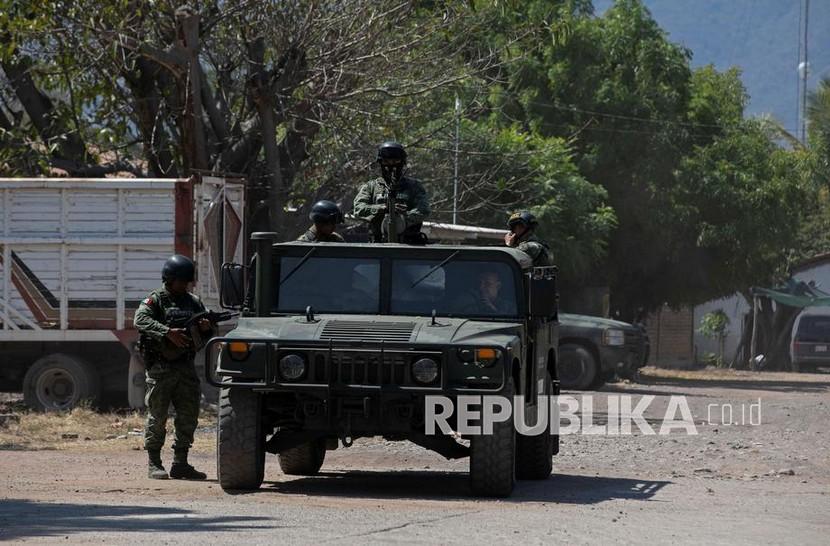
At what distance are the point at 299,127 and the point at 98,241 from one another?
417cm

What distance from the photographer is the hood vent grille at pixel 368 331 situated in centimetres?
1003

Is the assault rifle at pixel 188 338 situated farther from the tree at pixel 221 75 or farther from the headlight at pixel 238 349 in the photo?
the tree at pixel 221 75

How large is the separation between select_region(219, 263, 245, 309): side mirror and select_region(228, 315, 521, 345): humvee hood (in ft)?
0.62

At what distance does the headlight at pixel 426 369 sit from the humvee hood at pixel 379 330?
0.43 feet

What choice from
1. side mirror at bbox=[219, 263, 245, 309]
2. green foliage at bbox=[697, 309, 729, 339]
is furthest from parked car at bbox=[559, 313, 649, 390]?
green foliage at bbox=[697, 309, 729, 339]

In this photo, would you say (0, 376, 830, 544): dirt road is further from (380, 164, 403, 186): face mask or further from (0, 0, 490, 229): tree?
(0, 0, 490, 229): tree

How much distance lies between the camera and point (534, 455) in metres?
11.8

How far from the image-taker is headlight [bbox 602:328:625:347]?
24.2m

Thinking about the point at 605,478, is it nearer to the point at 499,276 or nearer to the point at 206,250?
the point at 499,276

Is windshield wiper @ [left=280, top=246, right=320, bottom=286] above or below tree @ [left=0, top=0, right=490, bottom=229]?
below

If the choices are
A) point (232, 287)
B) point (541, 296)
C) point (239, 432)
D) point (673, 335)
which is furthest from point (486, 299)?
point (673, 335)

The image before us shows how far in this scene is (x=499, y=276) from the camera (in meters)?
11.0

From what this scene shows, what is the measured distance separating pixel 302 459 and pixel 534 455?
1771mm

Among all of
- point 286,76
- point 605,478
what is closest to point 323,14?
point 286,76
